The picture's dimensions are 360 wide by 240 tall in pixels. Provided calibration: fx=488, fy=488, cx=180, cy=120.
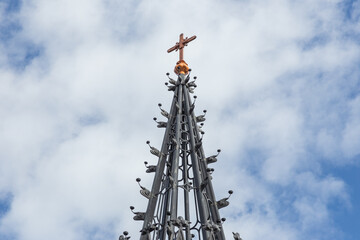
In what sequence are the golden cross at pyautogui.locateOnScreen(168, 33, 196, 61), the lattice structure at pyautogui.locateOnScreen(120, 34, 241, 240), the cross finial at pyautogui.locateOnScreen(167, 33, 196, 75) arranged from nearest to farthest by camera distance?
the lattice structure at pyautogui.locateOnScreen(120, 34, 241, 240)
the cross finial at pyautogui.locateOnScreen(167, 33, 196, 75)
the golden cross at pyautogui.locateOnScreen(168, 33, 196, 61)

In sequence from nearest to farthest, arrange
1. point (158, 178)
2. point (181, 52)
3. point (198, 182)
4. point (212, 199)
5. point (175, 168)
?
point (212, 199)
point (198, 182)
point (175, 168)
point (158, 178)
point (181, 52)

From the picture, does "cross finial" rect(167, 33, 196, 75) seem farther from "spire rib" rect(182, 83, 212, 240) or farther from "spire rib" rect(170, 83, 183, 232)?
"spire rib" rect(182, 83, 212, 240)

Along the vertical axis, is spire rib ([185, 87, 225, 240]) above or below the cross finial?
below

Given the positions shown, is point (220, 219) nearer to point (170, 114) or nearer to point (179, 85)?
point (170, 114)

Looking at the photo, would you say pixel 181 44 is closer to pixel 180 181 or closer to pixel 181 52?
pixel 181 52

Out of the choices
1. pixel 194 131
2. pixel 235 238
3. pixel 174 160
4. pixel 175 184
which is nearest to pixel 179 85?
pixel 194 131

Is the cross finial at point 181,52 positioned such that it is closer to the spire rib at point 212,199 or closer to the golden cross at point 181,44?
the golden cross at point 181,44

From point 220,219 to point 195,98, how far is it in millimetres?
6167

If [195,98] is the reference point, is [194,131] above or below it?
below

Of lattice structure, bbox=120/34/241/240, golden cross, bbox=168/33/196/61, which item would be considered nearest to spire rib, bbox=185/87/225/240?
lattice structure, bbox=120/34/241/240

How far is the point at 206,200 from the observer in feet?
51.6

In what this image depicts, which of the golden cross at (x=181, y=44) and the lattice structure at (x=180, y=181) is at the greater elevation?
the golden cross at (x=181, y=44)

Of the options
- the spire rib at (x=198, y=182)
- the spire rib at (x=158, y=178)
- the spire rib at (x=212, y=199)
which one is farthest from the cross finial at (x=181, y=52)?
the spire rib at (x=212, y=199)

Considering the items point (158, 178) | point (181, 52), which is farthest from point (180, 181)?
point (181, 52)
